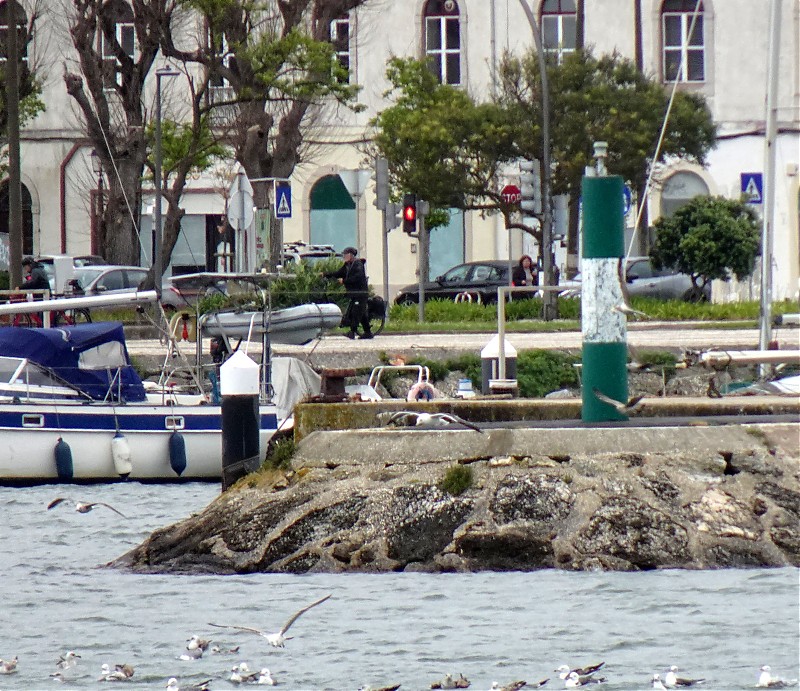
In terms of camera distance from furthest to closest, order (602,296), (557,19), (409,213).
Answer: (557,19) → (409,213) → (602,296)

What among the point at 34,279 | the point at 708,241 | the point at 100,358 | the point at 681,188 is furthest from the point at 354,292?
the point at 681,188

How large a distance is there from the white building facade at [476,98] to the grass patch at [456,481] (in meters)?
36.5

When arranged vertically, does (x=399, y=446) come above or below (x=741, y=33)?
below

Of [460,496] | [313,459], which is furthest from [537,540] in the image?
[313,459]

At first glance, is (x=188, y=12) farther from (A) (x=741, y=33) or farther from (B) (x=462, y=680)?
(B) (x=462, y=680)

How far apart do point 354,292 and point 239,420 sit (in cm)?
1396

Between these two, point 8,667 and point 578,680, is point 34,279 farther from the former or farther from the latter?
point 578,680

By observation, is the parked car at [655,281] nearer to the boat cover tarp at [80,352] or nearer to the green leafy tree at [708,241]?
the green leafy tree at [708,241]

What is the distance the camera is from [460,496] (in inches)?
457

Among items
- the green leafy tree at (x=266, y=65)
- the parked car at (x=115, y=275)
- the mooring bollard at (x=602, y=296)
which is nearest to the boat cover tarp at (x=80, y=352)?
the mooring bollard at (x=602, y=296)

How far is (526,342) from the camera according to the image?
25.1 metres

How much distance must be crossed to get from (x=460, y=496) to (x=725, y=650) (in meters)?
2.63

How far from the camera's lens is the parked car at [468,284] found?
41.8m

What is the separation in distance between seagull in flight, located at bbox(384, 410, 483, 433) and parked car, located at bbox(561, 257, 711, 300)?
26.3m
